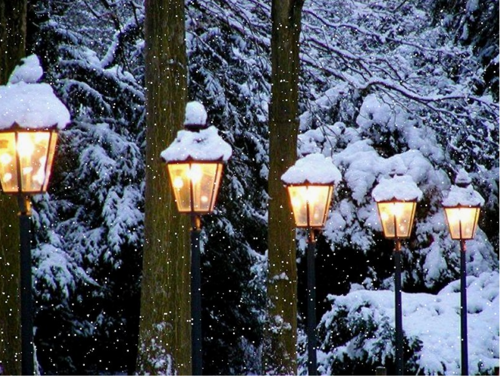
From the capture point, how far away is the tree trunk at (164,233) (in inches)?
336

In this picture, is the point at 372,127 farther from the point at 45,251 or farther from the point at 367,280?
the point at 45,251

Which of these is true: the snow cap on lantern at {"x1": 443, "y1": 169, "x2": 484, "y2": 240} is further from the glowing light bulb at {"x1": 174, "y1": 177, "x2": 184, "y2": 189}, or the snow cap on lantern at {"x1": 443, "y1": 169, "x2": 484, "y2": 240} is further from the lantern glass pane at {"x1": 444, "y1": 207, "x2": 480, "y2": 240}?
the glowing light bulb at {"x1": 174, "y1": 177, "x2": 184, "y2": 189}

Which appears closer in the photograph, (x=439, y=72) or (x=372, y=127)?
(x=372, y=127)

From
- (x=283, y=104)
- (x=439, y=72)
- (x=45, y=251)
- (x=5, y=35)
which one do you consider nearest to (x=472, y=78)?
(x=439, y=72)

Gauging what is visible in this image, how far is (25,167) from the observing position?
6.06m

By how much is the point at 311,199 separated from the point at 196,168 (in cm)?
237

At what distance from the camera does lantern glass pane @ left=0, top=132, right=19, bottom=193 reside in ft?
19.8

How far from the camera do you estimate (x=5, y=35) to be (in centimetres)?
875

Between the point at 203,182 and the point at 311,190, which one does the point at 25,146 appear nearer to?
the point at 203,182

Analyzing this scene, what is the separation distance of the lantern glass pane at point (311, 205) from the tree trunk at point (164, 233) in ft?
3.86

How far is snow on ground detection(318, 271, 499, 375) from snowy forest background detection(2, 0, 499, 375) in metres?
0.05

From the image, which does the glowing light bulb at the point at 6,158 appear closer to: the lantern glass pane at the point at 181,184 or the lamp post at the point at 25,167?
the lamp post at the point at 25,167

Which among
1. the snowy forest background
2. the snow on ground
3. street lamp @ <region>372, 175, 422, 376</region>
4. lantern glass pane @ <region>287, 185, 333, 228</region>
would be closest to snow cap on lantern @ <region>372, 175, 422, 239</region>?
street lamp @ <region>372, 175, 422, 376</region>

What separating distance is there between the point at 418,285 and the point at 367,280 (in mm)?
1091
